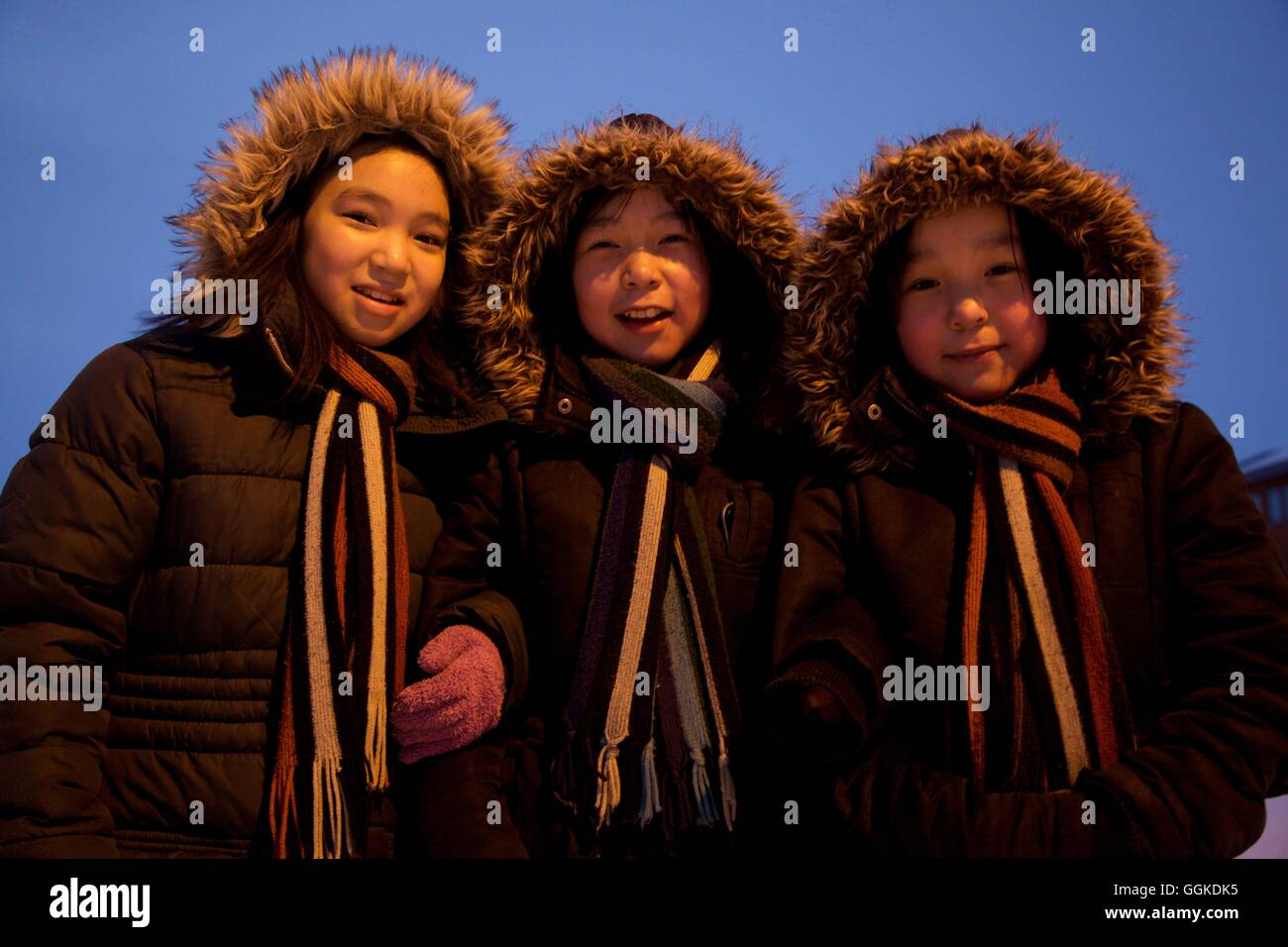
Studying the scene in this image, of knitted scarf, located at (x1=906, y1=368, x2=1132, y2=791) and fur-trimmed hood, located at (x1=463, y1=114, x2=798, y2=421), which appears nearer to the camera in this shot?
knitted scarf, located at (x1=906, y1=368, x2=1132, y2=791)

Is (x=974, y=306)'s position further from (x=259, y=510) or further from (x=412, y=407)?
(x=259, y=510)

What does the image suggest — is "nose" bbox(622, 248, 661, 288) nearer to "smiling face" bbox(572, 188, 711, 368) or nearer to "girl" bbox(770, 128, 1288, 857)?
"smiling face" bbox(572, 188, 711, 368)

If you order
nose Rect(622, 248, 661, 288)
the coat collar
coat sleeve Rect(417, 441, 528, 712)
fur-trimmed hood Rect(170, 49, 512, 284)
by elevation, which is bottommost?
coat sleeve Rect(417, 441, 528, 712)

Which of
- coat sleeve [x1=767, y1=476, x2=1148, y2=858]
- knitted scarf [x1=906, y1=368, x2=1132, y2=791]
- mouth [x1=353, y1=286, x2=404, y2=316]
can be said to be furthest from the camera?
mouth [x1=353, y1=286, x2=404, y2=316]

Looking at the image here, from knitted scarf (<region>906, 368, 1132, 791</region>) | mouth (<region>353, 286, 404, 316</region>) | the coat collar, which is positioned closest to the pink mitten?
the coat collar

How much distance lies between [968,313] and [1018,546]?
1.42ft

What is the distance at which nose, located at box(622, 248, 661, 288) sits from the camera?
6.82 feet

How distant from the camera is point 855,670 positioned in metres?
1.75

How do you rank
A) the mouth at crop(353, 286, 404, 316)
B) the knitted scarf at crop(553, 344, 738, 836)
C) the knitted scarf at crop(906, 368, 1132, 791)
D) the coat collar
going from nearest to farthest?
1. the knitted scarf at crop(906, 368, 1132, 791)
2. the knitted scarf at crop(553, 344, 738, 836)
3. the coat collar
4. the mouth at crop(353, 286, 404, 316)

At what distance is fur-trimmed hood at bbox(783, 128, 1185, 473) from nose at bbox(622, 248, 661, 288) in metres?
0.32

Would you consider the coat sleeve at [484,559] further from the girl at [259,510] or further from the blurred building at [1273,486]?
the blurred building at [1273,486]

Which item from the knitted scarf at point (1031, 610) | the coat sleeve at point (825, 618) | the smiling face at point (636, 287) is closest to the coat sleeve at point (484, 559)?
the smiling face at point (636, 287)

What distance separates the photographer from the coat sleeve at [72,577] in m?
1.68

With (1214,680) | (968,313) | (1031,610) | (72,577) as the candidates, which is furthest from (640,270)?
(1214,680)
